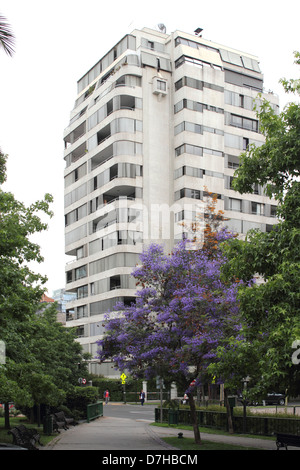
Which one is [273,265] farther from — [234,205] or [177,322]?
[234,205]

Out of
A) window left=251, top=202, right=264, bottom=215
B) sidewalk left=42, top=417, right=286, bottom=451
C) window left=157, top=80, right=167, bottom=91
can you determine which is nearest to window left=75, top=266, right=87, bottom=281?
window left=251, top=202, right=264, bottom=215

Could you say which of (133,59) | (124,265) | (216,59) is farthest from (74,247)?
(216,59)

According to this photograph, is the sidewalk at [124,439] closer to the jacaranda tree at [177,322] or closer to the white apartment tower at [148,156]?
the jacaranda tree at [177,322]

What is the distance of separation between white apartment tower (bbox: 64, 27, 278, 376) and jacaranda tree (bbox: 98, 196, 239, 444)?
36831mm

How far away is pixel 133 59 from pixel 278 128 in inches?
2129

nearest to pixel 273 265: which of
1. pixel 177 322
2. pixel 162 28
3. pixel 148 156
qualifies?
pixel 177 322

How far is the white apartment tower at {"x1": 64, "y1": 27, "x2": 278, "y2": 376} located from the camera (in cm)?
6406

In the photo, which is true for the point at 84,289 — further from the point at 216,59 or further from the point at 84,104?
the point at 216,59

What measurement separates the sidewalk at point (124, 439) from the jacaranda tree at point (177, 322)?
2178mm

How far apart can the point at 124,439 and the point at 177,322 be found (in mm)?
5764

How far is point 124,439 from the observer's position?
24922 mm

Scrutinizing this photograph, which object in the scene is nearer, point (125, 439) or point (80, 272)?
point (125, 439)

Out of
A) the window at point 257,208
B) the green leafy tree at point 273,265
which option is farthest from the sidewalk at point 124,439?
the window at point 257,208

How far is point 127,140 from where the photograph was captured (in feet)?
212
